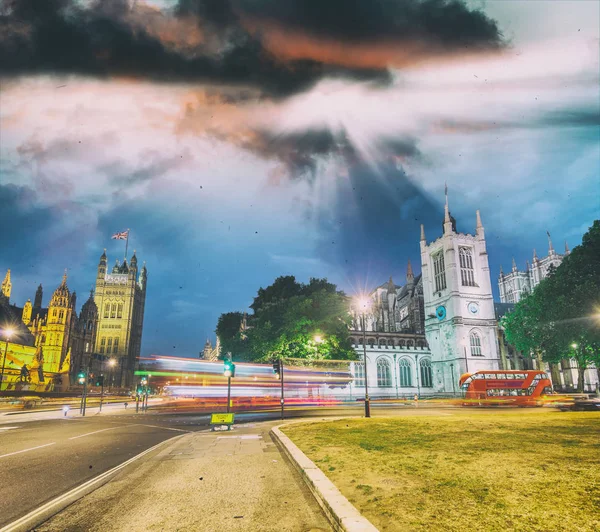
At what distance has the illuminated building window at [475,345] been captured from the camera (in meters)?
67.6

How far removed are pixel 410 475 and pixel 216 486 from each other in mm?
3471

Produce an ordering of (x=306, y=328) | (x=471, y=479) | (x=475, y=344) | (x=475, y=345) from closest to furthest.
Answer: (x=471, y=479) → (x=306, y=328) → (x=475, y=345) → (x=475, y=344)

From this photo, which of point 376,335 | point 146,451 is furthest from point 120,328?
point 146,451

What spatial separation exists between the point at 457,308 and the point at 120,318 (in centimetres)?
10949

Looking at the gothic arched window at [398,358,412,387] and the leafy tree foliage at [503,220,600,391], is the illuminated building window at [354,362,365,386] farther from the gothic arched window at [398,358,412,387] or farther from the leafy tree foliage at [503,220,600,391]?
the leafy tree foliage at [503,220,600,391]

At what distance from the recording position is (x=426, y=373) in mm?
71688

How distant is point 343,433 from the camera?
13.8 meters

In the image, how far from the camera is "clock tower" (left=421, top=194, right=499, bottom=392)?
67.0 metres

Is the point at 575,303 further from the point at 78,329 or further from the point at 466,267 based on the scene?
the point at 78,329

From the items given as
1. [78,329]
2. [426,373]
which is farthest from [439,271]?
[78,329]

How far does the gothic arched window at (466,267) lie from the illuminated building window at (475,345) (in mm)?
9760

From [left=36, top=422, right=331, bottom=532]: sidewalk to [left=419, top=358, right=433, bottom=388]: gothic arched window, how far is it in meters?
67.9

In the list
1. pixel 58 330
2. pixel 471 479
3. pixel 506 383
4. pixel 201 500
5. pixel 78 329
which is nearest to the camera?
pixel 201 500

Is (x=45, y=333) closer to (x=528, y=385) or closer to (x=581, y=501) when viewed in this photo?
(x=528, y=385)
